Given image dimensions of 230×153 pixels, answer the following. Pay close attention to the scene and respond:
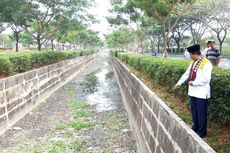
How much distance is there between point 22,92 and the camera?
11523 millimetres

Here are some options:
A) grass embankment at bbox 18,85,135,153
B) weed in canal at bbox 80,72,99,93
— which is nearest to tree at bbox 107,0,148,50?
weed in canal at bbox 80,72,99,93

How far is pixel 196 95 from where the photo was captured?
5.59m

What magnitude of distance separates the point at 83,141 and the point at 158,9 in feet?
34.7

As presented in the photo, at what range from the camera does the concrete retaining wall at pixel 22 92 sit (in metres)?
9.50

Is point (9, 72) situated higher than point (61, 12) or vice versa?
point (61, 12)

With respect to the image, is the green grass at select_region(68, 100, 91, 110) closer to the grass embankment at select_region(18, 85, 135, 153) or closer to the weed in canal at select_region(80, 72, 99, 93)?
the grass embankment at select_region(18, 85, 135, 153)

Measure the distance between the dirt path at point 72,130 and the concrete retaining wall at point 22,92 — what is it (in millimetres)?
296

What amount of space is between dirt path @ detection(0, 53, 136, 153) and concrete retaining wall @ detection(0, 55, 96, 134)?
296 mm

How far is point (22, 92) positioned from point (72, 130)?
306 cm

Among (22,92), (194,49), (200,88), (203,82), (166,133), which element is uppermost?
(194,49)

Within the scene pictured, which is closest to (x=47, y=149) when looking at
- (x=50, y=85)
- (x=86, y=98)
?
(x=86, y=98)

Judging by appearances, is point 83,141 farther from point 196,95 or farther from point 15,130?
point 196,95

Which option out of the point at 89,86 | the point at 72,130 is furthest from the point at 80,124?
the point at 89,86

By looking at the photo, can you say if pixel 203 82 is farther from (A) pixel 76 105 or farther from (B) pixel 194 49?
(A) pixel 76 105
